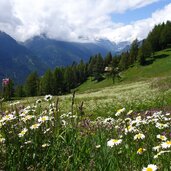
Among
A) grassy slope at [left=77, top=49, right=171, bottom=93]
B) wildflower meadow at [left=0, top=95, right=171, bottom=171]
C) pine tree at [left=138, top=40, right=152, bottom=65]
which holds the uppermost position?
wildflower meadow at [left=0, top=95, right=171, bottom=171]

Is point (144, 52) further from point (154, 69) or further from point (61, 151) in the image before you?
point (61, 151)

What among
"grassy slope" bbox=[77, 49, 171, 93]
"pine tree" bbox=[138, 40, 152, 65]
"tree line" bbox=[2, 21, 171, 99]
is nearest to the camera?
"grassy slope" bbox=[77, 49, 171, 93]

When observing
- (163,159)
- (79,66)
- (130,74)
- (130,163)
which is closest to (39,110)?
(130,163)

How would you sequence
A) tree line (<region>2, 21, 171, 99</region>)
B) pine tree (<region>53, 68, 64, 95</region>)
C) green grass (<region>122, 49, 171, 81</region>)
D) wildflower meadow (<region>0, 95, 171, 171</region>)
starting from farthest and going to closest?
pine tree (<region>53, 68, 64, 95</region>)
tree line (<region>2, 21, 171, 99</region>)
green grass (<region>122, 49, 171, 81</region>)
wildflower meadow (<region>0, 95, 171, 171</region>)

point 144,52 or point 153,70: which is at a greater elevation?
point 144,52

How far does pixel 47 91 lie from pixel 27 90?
8885 millimetres

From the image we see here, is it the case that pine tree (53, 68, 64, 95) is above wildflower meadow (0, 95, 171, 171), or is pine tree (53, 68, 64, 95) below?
below

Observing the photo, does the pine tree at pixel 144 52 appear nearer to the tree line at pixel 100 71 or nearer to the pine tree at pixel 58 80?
the tree line at pixel 100 71

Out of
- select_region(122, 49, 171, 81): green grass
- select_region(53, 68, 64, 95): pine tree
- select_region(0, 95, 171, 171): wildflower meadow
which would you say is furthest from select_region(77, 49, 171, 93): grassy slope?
select_region(0, 95, 171, 171): wildflower meadow

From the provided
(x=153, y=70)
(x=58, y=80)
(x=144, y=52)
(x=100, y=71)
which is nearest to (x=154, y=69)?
(x=153, y=70)

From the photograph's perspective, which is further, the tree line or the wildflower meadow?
the tree line

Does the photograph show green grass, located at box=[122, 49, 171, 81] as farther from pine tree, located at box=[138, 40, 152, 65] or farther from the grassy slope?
pine tree, located at box=[138, 40, 152, 65]

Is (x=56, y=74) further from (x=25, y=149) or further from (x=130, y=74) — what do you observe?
(x=25, y=149)

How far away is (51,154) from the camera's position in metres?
5.77
